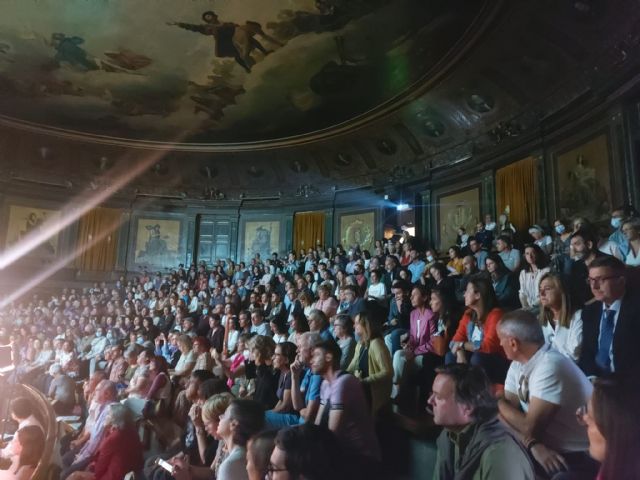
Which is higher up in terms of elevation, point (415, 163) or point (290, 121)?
point (290, 121)

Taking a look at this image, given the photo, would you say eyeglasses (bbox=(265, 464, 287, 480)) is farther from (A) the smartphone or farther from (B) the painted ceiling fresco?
(B) the painted ceiling fresco

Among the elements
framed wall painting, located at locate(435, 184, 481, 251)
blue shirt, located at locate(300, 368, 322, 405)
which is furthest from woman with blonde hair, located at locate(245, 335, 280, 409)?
framed wall painting, located at locate(435, 184, 481, 251)

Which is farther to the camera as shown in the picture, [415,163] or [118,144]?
[118,144]

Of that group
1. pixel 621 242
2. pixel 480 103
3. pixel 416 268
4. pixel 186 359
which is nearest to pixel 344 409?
pixel 186 359

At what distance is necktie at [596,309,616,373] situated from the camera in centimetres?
332

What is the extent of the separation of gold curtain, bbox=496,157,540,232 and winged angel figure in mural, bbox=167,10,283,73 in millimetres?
7389

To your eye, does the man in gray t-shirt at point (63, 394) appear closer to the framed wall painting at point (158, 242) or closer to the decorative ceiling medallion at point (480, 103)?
the decorative ceiling medallion at point (480, 103)

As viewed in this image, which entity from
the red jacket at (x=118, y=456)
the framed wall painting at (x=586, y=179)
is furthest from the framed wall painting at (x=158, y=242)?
the red jacket at (x=118, y=456)

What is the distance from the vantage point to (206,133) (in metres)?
20.3

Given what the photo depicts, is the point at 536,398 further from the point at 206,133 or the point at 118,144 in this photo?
the point at 118,144

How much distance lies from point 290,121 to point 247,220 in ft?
17.9

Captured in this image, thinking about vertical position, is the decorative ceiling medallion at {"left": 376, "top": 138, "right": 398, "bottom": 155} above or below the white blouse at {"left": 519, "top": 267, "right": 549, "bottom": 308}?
above

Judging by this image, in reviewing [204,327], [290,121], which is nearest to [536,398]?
[204,327]

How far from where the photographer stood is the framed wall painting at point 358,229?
61.8 ft
